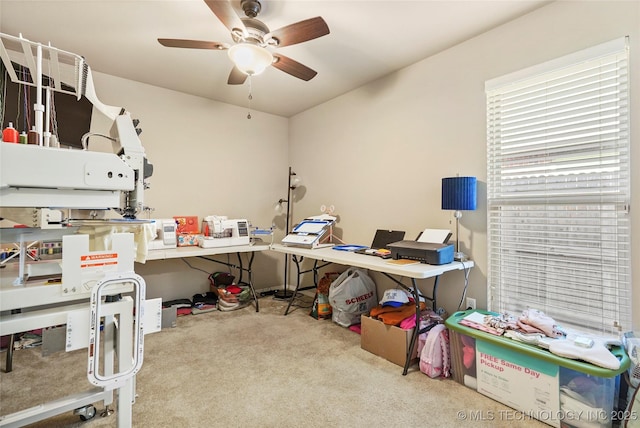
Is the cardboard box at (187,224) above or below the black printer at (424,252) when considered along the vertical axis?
above

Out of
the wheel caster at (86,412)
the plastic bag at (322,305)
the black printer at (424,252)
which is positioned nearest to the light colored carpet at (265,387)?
the wheel caster at (86,412)

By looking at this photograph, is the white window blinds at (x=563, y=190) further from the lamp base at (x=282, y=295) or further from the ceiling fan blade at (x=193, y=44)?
the lamp base at (x=282, y=295)

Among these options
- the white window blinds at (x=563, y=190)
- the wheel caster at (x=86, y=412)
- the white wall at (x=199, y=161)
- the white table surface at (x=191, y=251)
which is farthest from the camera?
A: the white wall at (x=199, y=161)

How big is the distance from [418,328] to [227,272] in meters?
2.56

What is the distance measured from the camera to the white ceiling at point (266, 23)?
201cm

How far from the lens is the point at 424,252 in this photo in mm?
2090

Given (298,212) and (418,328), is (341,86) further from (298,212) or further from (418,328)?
(418,328)

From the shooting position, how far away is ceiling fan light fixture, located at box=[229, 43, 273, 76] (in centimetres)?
188

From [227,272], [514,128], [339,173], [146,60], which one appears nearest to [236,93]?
[146,60]

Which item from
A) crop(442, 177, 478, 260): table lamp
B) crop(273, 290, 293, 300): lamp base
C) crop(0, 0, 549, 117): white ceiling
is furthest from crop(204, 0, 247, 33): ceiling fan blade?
crop(273, 290, 293, 300): lamp base

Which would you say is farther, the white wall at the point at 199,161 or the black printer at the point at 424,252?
the white wall at the point at 199,161

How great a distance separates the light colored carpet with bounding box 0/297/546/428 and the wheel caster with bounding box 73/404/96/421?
0.08 ft

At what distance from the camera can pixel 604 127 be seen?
69.4 inches

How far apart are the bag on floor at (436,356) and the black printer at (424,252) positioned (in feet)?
1.58
